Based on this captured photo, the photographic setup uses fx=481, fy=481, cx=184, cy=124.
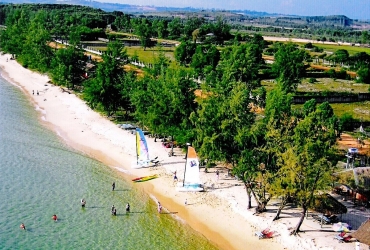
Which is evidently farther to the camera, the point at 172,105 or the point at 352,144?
the point at 352,144

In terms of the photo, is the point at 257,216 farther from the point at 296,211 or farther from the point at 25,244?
the point at 25,244

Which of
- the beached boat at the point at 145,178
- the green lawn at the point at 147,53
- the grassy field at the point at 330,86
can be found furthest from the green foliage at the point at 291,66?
the beached boat at the point at 145,178

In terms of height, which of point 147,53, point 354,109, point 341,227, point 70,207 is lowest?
point 70,207

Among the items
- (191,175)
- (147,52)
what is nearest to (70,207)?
(191,175)

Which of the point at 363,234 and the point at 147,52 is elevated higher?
the point at 147,52

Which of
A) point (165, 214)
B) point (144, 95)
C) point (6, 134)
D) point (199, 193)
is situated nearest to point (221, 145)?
point (199, 193)

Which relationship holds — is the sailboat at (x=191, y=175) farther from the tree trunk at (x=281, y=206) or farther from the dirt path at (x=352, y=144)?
the dirt path at (x=352, y=144)

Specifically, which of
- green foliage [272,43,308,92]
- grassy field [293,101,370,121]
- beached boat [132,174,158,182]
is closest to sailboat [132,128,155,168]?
beached boat [132,174,158,182]

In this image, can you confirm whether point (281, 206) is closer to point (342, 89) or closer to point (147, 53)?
point (342, 89)
